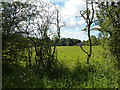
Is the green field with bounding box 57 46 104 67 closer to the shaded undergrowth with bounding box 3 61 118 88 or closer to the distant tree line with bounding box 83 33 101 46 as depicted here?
the distant tree line with bounding box 83 33 101 46

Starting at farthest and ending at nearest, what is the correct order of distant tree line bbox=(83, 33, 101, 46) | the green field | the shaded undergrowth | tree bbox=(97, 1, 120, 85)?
the green field < distant tree line bbox=(83, 33, 101, 46) < tree bbox=(97, 1, 120, 85) < the shaded undergrowth

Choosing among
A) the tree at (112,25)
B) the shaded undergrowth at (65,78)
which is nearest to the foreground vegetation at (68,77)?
the shaded undergrowth at (65,78)

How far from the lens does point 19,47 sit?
6.45m

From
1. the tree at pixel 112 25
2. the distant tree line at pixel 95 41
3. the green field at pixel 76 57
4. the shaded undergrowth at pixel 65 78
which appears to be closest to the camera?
the shaded undergrowth at pixel 65 78

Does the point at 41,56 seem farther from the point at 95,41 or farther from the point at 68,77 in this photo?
the point at 95,41

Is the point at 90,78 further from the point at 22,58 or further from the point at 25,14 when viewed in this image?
the point at 25,14

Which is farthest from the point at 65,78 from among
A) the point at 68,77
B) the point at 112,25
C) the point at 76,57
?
the point at 76,57

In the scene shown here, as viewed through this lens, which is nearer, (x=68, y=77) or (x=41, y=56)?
(x=68, y=77)

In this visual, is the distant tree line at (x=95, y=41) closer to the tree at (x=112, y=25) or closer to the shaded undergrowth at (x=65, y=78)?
the tree at (x=112, y=25)

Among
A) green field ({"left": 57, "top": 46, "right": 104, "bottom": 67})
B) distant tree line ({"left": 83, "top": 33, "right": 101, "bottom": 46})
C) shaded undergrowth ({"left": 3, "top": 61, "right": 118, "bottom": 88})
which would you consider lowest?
shaded undergrowth ({"left": 3, "top": 61, "right": 118, "bottom": 88})

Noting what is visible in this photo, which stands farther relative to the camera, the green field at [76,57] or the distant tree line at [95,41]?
the green field at [76,57]

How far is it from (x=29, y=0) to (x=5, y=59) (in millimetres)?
2987

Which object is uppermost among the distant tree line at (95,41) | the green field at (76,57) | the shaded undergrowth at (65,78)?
the distant tree line at (95,41)

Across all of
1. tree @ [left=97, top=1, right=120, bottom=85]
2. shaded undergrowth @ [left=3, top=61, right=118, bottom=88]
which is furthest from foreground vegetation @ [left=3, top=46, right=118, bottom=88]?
tree @ [left=97, top=1, right=120, bottom=85]
